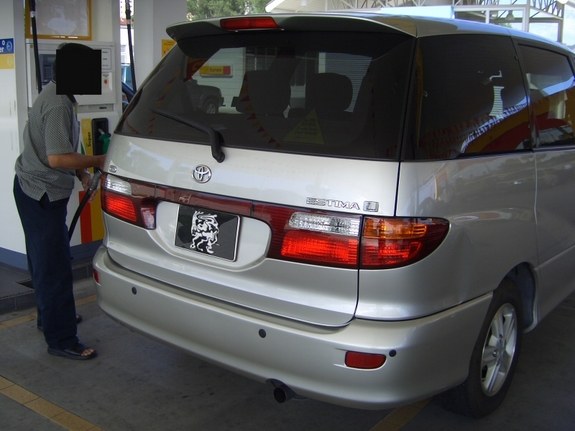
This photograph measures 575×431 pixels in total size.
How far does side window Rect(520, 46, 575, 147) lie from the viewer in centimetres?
352

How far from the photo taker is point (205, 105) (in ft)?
10.1

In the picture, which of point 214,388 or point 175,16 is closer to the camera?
point 214,388

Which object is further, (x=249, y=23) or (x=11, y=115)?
(x=11, y=115)

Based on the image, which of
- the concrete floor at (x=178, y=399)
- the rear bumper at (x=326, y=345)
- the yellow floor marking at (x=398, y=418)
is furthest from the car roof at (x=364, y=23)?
the yellow floor marking at (x=398, y=418)

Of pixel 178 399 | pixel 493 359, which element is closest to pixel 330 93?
pixel 493 359

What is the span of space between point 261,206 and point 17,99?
3.18m

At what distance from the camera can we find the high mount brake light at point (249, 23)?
2809 millimetres

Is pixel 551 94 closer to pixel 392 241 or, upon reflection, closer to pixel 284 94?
pixel 284 94

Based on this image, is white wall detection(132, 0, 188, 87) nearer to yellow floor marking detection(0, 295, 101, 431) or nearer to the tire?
yellow floor marking detection(0, 295, 101, 431)

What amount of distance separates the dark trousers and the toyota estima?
0.57 m

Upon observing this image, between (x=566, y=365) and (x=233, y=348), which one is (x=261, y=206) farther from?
(x=566, y=365)

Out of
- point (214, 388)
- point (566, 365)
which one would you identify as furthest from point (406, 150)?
point (566, 365)

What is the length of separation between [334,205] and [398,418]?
4.83 feet

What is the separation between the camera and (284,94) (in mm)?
2887
